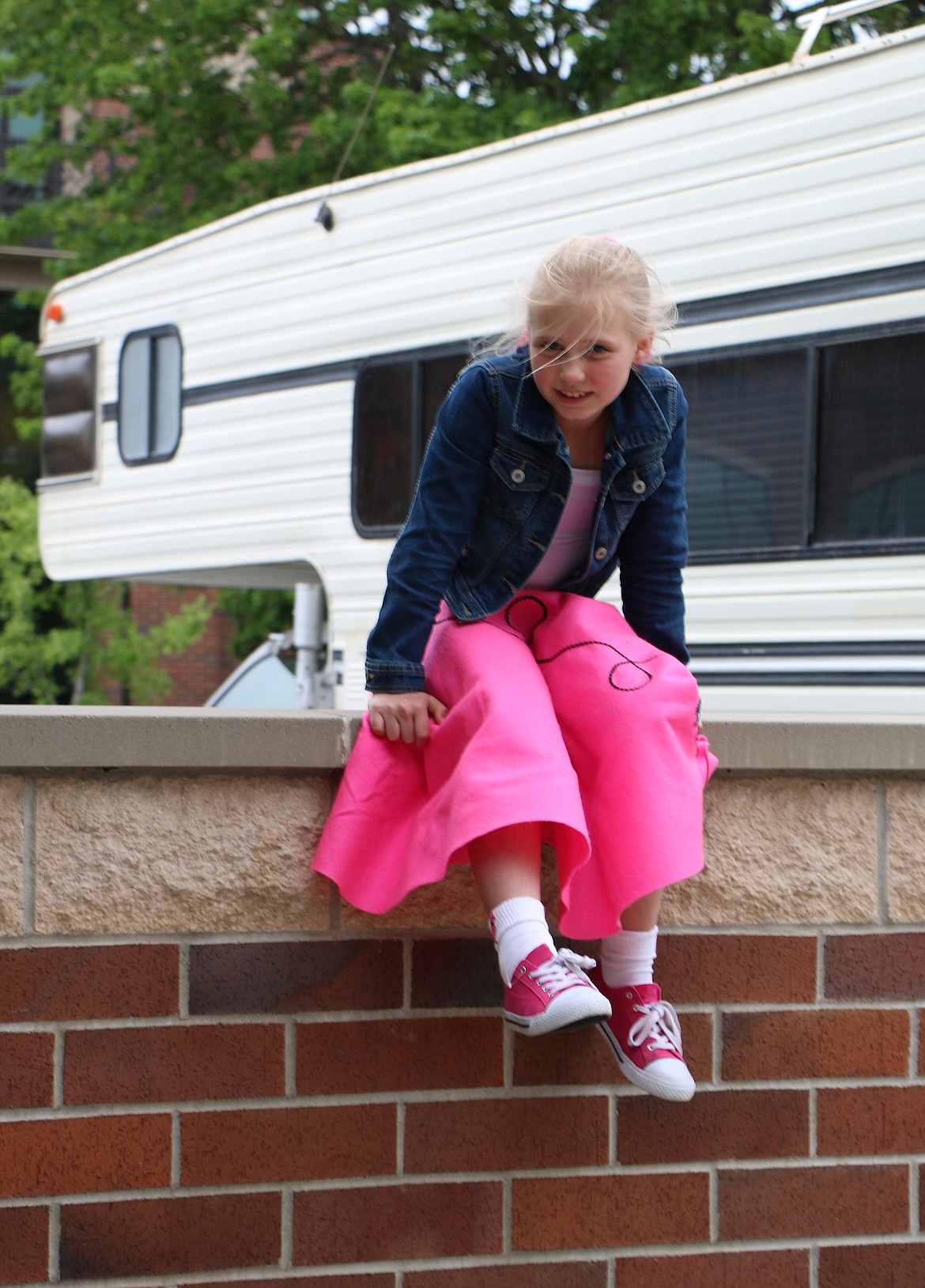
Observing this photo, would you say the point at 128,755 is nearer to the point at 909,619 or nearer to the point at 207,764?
the point at 207,764

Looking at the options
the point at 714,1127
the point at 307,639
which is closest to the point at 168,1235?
the point at 714,1127

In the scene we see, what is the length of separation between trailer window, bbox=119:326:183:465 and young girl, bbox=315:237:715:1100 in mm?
5659

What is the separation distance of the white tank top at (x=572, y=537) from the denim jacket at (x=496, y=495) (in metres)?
0.02

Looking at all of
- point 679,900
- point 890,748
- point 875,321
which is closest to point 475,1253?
point 679,900

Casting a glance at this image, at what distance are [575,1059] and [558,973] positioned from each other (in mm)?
463

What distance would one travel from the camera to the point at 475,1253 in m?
2.53

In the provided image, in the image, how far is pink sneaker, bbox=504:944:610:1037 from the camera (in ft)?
7.04

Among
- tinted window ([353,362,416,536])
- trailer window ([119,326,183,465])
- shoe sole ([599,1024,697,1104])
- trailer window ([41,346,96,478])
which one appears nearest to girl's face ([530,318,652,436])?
shoe sole ([599,1024,697,1104])

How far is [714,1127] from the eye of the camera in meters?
2.63

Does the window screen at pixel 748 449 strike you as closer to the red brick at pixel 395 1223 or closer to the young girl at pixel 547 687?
the young girl at pixel 547 687

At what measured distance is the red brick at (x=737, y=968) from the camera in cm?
262

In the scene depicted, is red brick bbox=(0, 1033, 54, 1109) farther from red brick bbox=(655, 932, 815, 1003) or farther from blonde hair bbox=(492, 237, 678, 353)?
blonde hair bbox=(492, 237, 678, 353)

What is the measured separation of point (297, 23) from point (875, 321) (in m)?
9.37

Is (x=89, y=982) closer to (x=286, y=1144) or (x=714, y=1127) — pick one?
(x=286, y=1144)
